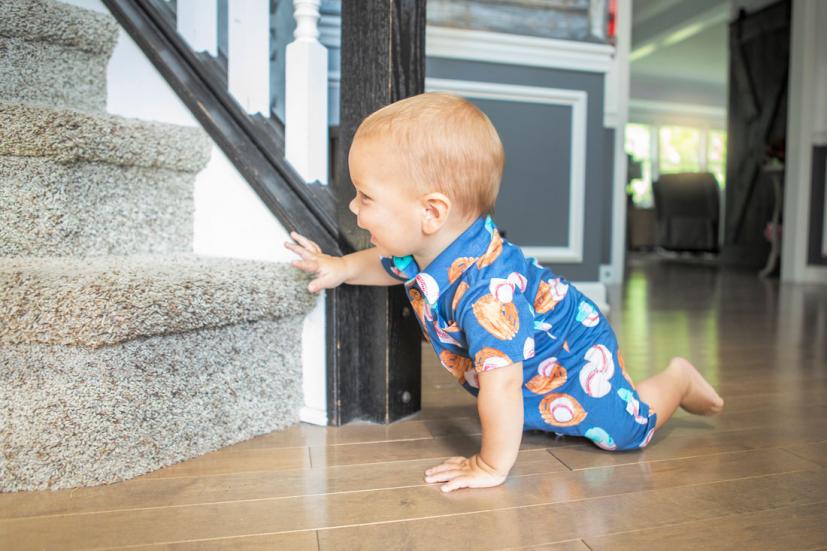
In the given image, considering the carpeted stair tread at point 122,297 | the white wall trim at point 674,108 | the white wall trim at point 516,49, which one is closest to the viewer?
the carpeted stair tread at point 122,297

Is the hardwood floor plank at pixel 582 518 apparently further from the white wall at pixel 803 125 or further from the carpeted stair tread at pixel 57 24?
the white wall at pixel 803 125

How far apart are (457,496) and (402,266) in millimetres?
332

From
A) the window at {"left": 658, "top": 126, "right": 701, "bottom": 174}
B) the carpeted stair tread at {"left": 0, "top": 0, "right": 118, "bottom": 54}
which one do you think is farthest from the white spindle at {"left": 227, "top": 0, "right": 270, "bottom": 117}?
the window at {"left": 658, "top": 126, "right": 701, "bottom": 174}

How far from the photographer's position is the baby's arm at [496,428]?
82 centimetres

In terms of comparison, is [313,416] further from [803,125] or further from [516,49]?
[803,125]

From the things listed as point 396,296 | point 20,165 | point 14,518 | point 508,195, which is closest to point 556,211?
point 508,195

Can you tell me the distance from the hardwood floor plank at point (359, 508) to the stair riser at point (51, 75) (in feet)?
2.45

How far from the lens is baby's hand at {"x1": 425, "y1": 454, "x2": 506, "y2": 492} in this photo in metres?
0.82

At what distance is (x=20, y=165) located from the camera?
3.11 feet

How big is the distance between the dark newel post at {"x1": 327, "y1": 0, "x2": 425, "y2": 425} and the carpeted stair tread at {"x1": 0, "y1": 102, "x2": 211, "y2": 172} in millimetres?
282

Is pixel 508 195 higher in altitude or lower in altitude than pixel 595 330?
Answer: higher

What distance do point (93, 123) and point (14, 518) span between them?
55cm

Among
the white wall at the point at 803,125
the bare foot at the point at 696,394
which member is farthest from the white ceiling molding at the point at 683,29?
the bare foot at the point at 696,394

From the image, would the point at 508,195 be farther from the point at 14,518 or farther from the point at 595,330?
the point at 14,518
